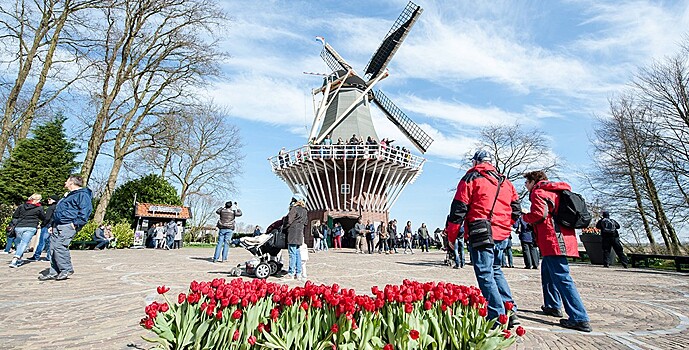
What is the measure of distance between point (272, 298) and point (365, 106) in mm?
30628

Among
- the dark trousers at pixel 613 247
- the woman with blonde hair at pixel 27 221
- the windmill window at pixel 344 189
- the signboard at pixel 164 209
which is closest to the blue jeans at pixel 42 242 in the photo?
the woman with blonde hair at pixel 27 221

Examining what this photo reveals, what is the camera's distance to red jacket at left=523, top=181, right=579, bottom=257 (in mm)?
4289

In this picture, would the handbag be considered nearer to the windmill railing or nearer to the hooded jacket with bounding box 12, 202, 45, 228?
the hooded jacket with bounding box 12, 202, 45, 228

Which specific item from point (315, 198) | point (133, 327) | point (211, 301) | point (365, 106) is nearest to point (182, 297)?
point (211, 301)

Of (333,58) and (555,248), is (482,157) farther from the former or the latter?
(333,58)

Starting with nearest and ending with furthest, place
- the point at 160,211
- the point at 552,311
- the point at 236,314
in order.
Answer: the point at 236,314
the point at 552,311
the point at 160,211

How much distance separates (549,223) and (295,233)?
4.74 metres

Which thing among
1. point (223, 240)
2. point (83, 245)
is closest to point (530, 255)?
point (223, 240)

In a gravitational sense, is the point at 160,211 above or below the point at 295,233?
above

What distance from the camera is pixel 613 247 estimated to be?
12383 mm

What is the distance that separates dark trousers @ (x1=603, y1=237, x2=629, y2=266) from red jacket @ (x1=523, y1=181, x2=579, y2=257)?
998 centimetres

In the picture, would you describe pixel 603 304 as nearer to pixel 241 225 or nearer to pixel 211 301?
pixel 211 301

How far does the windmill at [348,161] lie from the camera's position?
26.0m

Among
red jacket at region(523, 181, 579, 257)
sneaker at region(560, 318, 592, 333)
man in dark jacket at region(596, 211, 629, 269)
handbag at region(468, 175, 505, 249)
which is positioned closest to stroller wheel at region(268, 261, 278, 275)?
handbag at region(468, 175, 505, 249)
